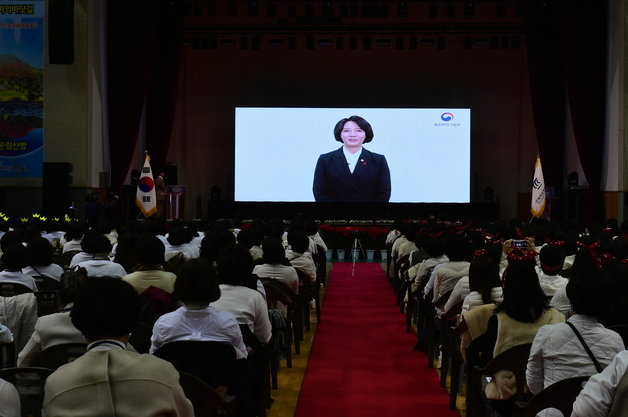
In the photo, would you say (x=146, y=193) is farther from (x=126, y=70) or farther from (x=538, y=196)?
(x=538, y=196)

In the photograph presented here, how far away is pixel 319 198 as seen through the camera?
19.2 m

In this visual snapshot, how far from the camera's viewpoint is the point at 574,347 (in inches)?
119

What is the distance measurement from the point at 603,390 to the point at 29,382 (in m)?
1.81

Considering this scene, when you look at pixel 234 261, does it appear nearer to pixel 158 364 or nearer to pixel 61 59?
pixel 158 364

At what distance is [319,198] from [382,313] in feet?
32.6

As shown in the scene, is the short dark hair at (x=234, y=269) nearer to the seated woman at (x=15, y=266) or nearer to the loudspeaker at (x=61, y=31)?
the seated woman at (x=15, y=266)

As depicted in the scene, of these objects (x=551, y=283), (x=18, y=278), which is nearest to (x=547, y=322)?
(x=551, y=283)

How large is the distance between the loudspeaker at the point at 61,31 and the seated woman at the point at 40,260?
32.2 feet

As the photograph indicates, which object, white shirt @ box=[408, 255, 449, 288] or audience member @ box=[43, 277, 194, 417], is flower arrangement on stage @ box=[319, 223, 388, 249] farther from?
audience member @ box=[43, 277, 194, 417]

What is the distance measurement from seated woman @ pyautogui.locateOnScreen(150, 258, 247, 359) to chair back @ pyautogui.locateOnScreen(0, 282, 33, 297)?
5.82 ft

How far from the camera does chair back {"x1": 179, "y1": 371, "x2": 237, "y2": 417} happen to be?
3.00 m

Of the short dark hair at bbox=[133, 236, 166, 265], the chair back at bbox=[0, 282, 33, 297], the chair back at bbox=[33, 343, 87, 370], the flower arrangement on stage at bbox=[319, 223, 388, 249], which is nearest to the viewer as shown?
the chair back at bbox=[33, 343, 87, 370]

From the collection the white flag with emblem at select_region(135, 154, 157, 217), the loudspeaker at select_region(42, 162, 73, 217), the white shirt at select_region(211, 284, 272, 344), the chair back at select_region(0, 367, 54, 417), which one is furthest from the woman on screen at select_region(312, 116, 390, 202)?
the chair back at select_region(0, 367, 54, 417)

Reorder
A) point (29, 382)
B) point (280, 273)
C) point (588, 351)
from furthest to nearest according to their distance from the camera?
point (280, 273)
point (588, 351)
point (29, 382)
